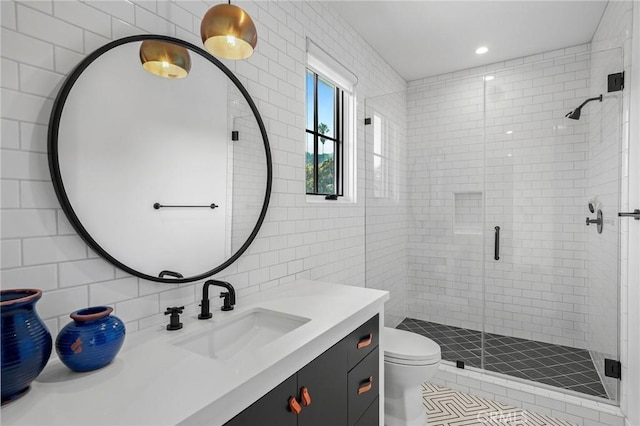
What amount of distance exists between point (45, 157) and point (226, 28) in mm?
696

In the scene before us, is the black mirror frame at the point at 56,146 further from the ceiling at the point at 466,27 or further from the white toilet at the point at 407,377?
the ceiling at the point at 466,27

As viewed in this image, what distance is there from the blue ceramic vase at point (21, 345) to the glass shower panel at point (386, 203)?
97.4 inches

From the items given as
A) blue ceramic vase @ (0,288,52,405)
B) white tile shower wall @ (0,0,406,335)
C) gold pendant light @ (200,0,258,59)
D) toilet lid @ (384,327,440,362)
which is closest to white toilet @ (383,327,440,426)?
toilet lid @ (384,327,440,362)

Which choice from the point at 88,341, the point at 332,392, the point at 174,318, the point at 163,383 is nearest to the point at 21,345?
the point at 88,341

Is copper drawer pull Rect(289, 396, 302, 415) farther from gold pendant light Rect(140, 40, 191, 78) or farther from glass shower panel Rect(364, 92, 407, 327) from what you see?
glass shower panel Rect(364, 92, 407, 327)

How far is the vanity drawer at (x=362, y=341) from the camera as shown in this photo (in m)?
1.46

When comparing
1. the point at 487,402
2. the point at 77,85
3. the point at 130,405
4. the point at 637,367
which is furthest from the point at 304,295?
the point at 637,367

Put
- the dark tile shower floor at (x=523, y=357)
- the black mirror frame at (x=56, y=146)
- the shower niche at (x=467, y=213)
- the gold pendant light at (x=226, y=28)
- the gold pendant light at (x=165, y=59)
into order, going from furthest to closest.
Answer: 1. the shower niche at (x=467, y=213)
2. the dark tile shower floor at (x=523, y=357)
3. the gold pendant light at (x=165, y=59)
4. the gold pendant light at (x=226, y=28)
5. the black mirror frame at (x=56, y=146)

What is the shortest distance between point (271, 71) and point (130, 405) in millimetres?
1737

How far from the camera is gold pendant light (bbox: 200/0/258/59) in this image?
111 centimetres

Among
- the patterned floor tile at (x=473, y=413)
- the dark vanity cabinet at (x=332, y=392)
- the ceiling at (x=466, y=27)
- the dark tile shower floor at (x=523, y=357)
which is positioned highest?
the ceiling at (x=466, y=27)

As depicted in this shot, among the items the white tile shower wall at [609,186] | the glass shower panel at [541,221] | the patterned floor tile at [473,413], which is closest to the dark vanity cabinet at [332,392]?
the patterned floor tile at [473,413]

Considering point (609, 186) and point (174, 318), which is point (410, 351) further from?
point (609, 186)

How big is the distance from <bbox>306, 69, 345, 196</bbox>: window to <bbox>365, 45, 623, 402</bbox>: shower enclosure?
0.36 metres
